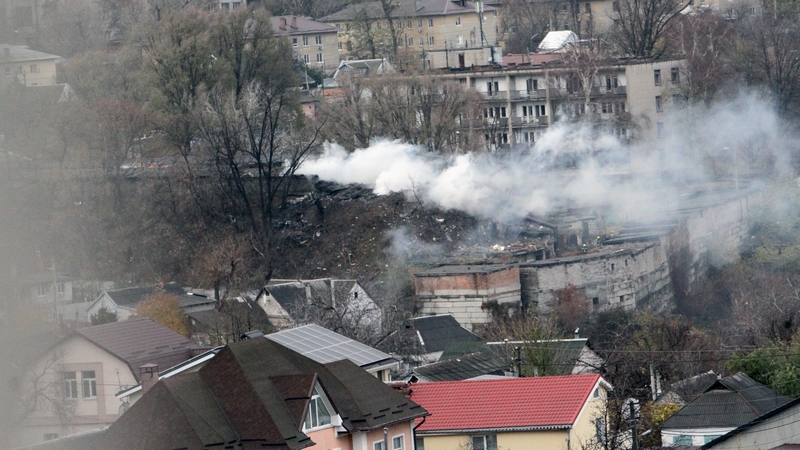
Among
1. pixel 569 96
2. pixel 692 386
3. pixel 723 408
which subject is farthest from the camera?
pixel 569 96

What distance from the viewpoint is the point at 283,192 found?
2238 inches

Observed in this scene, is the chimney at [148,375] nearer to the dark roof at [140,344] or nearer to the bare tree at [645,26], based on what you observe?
the dark roof at [140,344]

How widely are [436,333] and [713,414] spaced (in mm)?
17103

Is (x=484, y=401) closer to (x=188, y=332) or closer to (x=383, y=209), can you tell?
(x=188, y=332)

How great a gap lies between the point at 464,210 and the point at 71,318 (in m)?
17.7

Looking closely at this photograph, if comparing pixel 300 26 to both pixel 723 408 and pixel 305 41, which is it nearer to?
pixel 305 41

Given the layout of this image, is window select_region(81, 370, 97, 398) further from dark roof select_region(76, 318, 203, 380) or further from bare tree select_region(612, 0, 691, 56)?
bare tree select_region(612, 0, 691, 56)

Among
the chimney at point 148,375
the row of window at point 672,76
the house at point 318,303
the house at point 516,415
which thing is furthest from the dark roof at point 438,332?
the row of window at point 672,76

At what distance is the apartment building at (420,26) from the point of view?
277ft

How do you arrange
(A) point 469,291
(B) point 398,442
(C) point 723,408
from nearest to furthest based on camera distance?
(B) point 398,442, (C) point 723,408, (A) point 469,291

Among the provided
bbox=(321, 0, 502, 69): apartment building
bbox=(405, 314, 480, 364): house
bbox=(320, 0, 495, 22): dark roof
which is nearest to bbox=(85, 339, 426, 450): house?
bbox=(405, 314, 480, 364): house

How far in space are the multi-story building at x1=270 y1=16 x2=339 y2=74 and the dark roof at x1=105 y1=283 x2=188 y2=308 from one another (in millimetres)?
37815

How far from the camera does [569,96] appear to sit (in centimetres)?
6469

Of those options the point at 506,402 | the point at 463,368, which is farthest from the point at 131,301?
the point at 506,402
